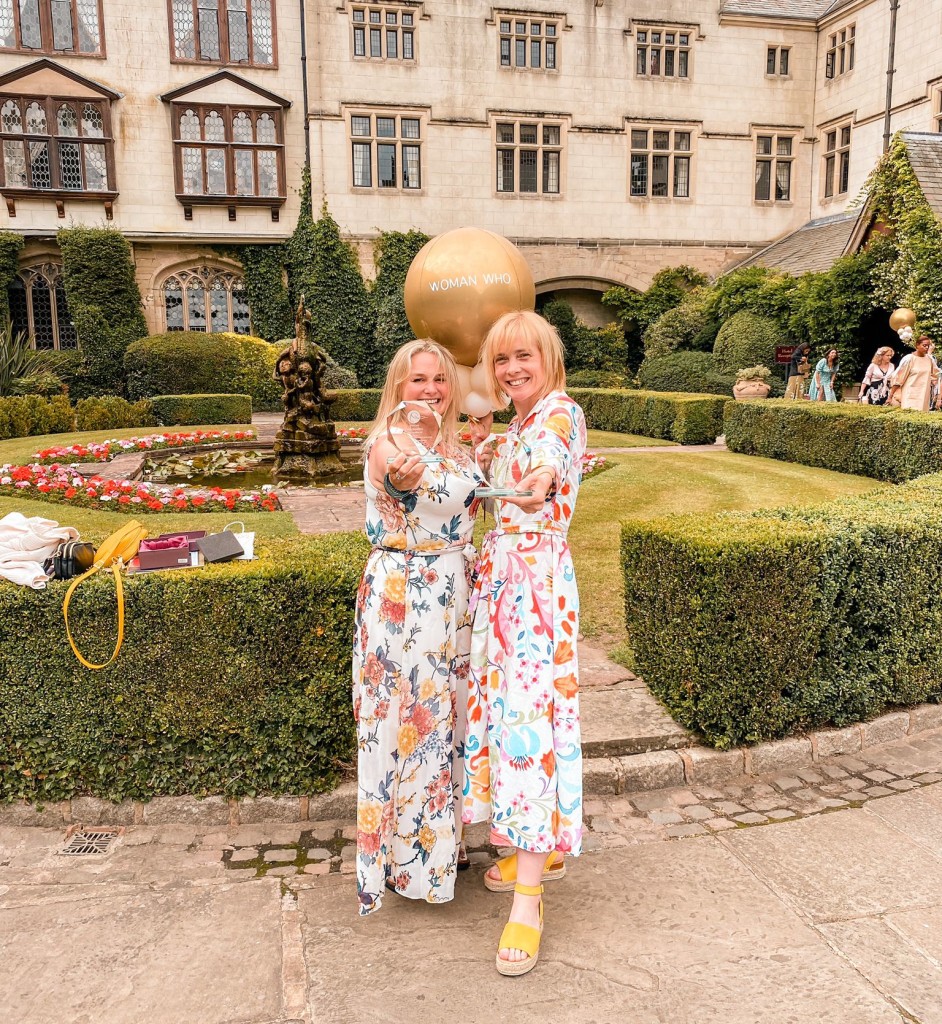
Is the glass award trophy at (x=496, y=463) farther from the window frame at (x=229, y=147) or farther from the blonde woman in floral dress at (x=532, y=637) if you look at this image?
the window frame at (x=229, y=147)

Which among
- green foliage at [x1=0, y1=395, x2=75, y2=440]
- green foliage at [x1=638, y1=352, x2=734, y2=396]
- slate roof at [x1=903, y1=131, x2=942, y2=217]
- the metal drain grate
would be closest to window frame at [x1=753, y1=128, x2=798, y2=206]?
green foliage at [x1=638, y1=352, x2=734, y2=396]

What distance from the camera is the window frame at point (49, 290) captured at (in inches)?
918

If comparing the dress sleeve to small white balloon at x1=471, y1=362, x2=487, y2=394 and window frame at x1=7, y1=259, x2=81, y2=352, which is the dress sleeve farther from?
window frame at x1=7, y1=259, x2=81, y2=352

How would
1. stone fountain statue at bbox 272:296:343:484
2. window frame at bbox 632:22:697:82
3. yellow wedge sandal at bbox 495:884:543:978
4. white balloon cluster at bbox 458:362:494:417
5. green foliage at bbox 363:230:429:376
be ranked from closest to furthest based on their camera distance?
yellow wedge sandal at bbox 495:884:543:978
white balloon cluster at bbox 458:362:494:417
stone fountain statue at bbox 272:296:343:484
green foliage at bbox 363:230:429:376
window frame at bbox 632:22:697:82

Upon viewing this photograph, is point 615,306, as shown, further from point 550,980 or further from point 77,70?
point 550,980

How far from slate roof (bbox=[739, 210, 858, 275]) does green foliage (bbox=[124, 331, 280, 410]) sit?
47.5 ft

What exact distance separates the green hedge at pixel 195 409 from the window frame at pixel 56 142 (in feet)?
28.6

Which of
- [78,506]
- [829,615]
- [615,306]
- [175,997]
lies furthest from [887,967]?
[615,306]

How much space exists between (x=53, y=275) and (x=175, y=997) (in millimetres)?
25129

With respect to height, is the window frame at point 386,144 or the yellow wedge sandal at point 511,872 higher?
the window frame at point 386,144

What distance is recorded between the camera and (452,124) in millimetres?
24375

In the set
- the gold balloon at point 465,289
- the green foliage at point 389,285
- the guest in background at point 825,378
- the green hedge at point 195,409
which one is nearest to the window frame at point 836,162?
the guest in background at point 825,378

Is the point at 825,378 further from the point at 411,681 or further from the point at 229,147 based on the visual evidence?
the point at 411,681

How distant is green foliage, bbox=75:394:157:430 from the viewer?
1630cm
